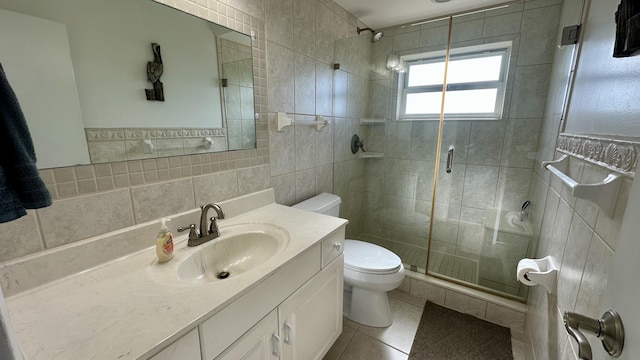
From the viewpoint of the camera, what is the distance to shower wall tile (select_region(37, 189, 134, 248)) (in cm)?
79

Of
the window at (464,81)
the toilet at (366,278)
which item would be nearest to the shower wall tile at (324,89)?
the toilet at (366,278)

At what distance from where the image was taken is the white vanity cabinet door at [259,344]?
2.60ft

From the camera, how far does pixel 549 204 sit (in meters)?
1.33

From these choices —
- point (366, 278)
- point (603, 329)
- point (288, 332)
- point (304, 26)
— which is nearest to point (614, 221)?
point (603, 329)

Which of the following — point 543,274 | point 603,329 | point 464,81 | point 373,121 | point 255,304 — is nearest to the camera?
point 603,329

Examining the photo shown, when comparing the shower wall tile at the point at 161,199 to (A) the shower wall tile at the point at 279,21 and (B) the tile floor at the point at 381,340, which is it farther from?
(B) the tile floor at the point at 381,340

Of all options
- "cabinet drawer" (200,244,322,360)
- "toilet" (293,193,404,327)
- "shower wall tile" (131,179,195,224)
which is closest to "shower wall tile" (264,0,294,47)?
"shower wall tile" (131,179,195,224)

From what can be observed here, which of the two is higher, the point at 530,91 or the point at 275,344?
the point at 530,91

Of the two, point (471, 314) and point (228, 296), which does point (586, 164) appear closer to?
point (228, 296)

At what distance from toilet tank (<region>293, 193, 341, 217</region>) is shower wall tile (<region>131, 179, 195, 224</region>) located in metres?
0.70

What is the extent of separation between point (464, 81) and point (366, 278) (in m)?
1.77

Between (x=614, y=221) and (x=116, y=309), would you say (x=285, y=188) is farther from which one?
(x=614, y=221)

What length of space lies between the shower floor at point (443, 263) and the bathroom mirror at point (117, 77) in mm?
1814

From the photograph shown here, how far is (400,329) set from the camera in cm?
171
